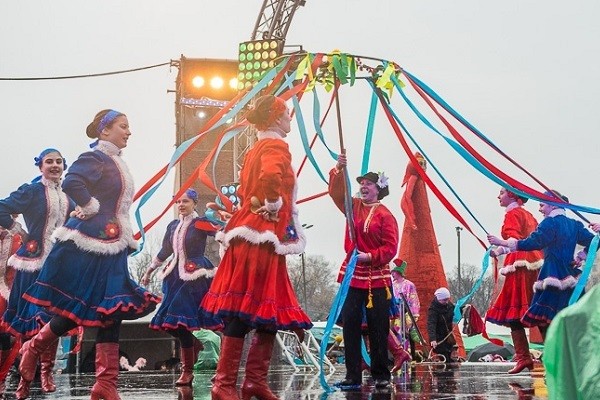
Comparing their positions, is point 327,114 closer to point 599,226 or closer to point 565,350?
point 599,226

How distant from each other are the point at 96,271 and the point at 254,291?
1035mm

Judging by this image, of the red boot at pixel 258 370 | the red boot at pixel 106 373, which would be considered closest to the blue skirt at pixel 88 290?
the red boot at pixel 106 373

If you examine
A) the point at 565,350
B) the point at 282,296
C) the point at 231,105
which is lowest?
the point at 565,350

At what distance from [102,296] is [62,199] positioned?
2.66 metres

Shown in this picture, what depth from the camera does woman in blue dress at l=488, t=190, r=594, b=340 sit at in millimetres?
8406

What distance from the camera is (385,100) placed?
7.89 m

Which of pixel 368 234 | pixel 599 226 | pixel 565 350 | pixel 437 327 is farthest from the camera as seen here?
pixel 437 327

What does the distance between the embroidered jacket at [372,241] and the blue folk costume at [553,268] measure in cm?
176

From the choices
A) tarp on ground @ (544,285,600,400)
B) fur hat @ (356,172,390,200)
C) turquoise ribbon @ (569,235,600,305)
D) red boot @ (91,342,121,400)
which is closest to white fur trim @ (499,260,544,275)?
turquoise ribbon @ (569,235,600,305)

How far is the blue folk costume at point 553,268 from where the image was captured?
27.6ft

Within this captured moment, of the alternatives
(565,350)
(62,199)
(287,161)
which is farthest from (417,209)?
(565,350)

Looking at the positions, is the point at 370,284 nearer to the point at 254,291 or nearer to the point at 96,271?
the point at 254,291

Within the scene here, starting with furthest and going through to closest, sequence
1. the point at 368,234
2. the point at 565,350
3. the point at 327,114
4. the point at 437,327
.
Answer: the point at 437,327 < the point at 327,114 < the point at 368,234 < the point at 565,350

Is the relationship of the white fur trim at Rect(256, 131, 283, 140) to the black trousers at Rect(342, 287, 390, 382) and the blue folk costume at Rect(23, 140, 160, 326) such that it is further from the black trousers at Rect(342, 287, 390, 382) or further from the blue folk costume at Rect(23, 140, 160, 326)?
the black trousers at Rect(342, 287, 390, 382)
